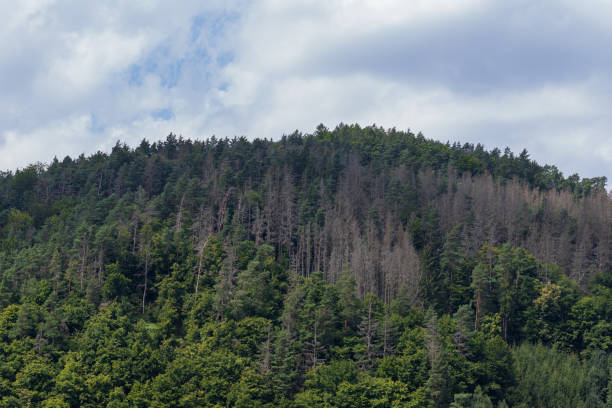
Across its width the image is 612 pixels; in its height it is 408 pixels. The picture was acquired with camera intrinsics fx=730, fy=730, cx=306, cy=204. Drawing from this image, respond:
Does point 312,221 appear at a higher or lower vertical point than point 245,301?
higher

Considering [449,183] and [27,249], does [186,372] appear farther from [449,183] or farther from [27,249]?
[449,183]

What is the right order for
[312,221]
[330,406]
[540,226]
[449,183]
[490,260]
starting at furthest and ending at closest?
[449,183] < [540,226] < [312,221] < [490,260] < [330,406]

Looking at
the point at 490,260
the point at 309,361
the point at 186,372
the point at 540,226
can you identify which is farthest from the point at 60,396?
the point at 540,226

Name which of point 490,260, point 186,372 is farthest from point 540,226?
point 186,372

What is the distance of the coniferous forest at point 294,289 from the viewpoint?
8175 cm

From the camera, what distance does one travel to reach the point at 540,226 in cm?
13975

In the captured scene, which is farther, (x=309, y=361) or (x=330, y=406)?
(x=309, y=361)

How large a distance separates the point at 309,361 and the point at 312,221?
136ft

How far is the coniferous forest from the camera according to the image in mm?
81750

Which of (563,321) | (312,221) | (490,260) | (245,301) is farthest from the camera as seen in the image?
(312,221)

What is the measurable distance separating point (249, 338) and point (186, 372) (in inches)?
375

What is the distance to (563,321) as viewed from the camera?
4008 inches

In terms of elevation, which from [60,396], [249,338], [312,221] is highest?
[312,221]

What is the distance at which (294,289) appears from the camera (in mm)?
97438
